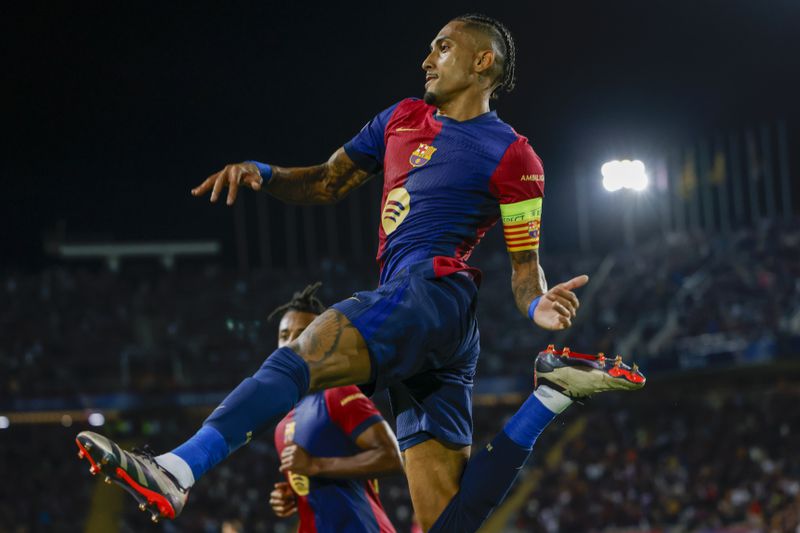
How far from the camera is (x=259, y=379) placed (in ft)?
12.9

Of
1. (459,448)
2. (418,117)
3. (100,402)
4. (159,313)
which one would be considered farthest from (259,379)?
(159,313)

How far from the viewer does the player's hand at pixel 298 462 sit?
5746 millimetres

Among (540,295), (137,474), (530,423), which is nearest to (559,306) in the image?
(540,295)

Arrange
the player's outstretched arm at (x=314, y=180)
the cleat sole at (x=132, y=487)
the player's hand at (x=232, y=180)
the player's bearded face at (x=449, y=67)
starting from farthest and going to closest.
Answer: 1. the player's outstretched arm at (x=314, y=180)
2. the player's bearded face at (x=449, y=67)
3. the player's hand at (x=232, y=180)
4. the cleat sole at (x=132, y=487)

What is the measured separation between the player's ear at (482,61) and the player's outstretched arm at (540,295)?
887 mm

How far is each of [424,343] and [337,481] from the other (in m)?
1.95

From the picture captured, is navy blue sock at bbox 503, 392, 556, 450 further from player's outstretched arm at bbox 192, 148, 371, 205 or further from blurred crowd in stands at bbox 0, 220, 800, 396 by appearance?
blurred crowd in stands at bbox 0, 220, 800, 396

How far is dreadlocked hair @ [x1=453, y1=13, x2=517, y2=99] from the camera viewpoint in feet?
16.1

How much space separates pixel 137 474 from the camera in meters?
3.45

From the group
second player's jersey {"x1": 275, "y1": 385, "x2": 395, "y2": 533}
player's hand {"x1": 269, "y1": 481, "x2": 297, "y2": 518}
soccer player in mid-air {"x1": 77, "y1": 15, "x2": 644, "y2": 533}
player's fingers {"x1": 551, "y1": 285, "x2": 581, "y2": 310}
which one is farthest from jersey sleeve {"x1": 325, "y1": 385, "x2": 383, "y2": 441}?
player's fingers {"x1": 551, "y1": 285, "x2": 581, "y2": 310}

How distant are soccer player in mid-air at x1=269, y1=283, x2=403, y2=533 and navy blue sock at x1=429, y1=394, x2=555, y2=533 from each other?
941 millimetres

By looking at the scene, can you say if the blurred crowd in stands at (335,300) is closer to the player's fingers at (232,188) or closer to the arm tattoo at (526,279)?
the arm tattoo at (526,279)

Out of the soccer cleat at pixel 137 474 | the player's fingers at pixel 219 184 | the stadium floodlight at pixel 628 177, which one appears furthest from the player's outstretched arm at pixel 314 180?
the stadium floodlight at pixel 628 177

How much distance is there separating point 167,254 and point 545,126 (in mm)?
14442
